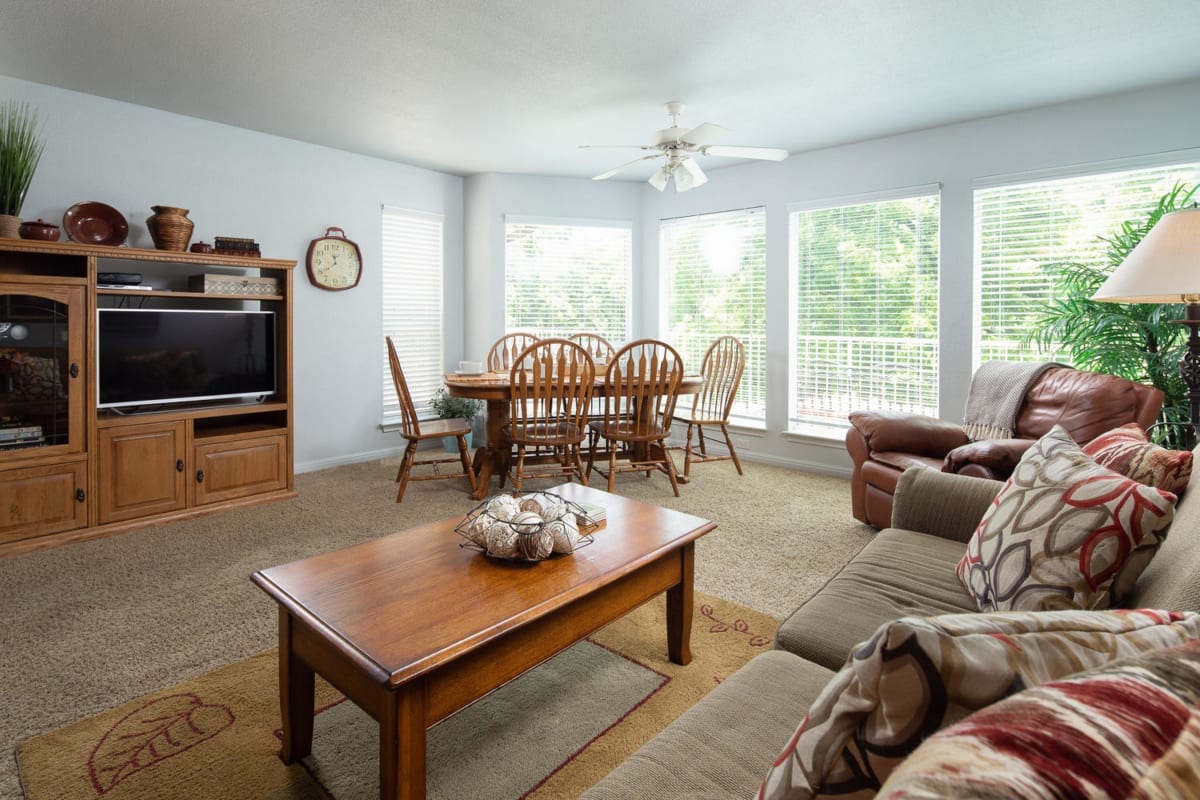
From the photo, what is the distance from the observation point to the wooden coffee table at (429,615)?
1264 millimetres

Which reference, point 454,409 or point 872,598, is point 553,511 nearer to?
→ point 872,598

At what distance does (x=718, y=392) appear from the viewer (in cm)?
515

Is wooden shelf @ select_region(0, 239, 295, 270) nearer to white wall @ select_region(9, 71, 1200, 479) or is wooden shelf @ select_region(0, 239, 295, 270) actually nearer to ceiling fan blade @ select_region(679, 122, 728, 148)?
white wall @ select_region(9, 71, 1200, 479)

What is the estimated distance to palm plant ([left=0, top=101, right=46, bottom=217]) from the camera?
3215 millimetres

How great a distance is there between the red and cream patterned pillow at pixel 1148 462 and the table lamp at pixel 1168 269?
80 cm

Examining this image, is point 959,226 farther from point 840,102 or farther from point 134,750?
point 134,750

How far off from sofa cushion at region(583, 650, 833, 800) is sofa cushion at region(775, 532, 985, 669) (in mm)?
129

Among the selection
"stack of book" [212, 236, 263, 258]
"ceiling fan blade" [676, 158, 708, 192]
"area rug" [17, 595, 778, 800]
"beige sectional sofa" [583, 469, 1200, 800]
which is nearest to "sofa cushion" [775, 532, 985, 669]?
"beige sectional sofa" [583, 469, 1200, 800]

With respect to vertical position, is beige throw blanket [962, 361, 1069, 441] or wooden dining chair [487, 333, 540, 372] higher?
wooden dining chair [487, 333, 540, 372]

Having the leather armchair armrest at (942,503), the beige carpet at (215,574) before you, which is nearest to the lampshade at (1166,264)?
the leather armchair armrest at (942,503)

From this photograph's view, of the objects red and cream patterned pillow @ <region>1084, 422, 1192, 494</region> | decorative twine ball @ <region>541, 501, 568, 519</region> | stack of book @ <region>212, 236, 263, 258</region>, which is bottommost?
decorative twine ball @ <region>541, 501, 568, 519</region>

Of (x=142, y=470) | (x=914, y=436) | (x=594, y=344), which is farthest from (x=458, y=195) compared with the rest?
(x=914, y=436)

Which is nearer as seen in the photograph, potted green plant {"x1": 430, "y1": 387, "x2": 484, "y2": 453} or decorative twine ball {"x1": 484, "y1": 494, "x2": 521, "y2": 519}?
decorative twine ball {"x1": 484, "y1": 494, "x2": 521, "y2": 519}

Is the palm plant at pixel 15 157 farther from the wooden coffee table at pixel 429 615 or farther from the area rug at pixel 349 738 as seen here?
the wooden coffee table at pixel 429 615
